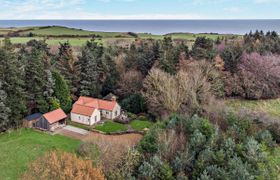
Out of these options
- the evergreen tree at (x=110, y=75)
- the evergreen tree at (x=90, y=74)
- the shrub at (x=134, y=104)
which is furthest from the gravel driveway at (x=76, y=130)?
the evergreen tree at (x=110, y=75)

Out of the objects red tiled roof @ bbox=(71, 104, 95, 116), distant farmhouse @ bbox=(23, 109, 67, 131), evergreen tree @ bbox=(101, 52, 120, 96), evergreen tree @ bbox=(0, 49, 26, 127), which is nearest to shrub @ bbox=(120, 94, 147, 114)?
evergreen tree @ bbox=(101, 52, 120, 96)

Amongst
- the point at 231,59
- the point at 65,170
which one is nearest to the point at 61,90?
the point at 65,170

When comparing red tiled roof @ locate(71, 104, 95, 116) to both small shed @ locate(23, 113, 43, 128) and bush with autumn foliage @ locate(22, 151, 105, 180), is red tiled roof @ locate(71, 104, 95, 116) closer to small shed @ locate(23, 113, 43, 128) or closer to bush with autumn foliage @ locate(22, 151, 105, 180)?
small shed @ locate(23, 113, 43, 128)

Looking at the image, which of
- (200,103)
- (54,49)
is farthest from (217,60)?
(54,49)

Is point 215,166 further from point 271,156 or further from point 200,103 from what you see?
point 200,103

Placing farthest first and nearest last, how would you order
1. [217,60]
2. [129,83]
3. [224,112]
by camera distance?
[129,83] → [217,60] → [224,112]

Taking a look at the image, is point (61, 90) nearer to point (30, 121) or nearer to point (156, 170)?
point (30, 121)
